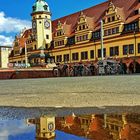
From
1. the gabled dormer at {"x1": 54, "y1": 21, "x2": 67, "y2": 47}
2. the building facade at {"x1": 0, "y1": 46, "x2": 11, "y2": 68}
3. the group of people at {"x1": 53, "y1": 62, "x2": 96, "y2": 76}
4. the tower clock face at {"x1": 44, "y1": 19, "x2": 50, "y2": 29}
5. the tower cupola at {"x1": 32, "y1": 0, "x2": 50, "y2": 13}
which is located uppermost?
the tower cupola at {"x1": 32, "y1": 0, "x2": 50, "y2": 13}

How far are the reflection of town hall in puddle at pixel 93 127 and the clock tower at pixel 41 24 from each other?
225ft

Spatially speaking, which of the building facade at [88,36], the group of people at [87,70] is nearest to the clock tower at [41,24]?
the building facade at [88,36]

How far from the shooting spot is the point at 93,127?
4.47m

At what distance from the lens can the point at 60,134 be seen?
3.99 metres

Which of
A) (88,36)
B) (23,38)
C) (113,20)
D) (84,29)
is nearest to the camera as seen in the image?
(113,20)

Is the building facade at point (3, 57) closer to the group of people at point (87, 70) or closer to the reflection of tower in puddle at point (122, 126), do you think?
the group of people at point (87, 70)

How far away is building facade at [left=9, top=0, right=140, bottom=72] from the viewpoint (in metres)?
51.2

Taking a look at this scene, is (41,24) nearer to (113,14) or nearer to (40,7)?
(40,7)

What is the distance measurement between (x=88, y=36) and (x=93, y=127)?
5540 cm

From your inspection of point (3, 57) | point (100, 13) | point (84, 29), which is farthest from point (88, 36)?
point (3, 57)

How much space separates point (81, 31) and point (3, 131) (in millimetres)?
57556

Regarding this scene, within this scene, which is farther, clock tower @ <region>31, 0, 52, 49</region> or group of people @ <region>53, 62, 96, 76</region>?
clock tower @ <region>31, 0, 52, 49</region>

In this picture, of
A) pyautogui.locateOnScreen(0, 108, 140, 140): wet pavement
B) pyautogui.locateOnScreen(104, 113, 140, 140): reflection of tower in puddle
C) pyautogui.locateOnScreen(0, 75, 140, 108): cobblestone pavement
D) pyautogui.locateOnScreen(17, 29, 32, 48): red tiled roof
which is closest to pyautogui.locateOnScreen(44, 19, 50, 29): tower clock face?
pyautogui.locateOnScreen(17, 29, 32, 48): red tiled roof

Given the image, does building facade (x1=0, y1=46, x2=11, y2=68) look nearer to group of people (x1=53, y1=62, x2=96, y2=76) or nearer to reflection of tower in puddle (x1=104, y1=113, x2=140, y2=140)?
group of people (x1=53, y1=62, x2=96, y2=76)
